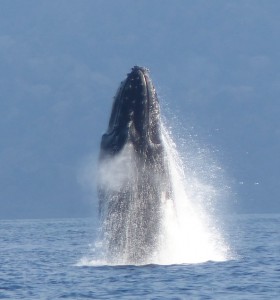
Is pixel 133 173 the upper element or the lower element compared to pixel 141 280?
upper

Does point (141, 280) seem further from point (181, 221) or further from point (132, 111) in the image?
point (132, 111)

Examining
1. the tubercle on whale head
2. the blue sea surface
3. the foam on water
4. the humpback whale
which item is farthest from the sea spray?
the tubercle on whale head

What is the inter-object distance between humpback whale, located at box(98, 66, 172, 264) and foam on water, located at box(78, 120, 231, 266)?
14cm

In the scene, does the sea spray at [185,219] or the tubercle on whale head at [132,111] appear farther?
the sea spray at [185,219]

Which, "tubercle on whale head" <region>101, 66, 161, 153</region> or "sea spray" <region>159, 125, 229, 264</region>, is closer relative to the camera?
"tubercle on whale head" <region>101, 66, 161, 153</region>

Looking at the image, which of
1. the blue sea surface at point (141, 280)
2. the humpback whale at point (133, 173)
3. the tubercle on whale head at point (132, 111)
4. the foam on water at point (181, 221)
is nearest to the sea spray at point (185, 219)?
the foam on water at point (181, 221)

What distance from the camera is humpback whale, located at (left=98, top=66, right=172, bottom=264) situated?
3241cm

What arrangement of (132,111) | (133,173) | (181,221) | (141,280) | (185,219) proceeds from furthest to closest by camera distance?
(185,219)
(181,221)
(133,173)
(132,111)
(141,280)

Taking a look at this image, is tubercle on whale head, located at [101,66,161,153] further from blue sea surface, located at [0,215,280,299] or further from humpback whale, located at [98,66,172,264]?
blue sea surface, located at [0,215,280,299]

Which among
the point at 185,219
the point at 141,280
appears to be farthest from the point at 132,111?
the point at 185,219

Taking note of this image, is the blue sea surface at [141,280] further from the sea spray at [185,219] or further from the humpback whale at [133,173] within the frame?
the humpback whale at [133,173]

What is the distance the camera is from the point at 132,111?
3247 centimetres

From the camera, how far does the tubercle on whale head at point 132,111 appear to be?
3234 cm

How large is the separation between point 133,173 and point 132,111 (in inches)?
68.7
